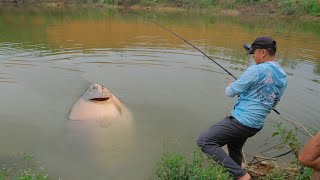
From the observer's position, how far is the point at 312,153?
2.50m

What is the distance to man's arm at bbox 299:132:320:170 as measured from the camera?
2.44 m

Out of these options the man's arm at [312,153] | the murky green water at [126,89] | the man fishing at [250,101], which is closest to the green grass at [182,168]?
the man fishing at [250,101]

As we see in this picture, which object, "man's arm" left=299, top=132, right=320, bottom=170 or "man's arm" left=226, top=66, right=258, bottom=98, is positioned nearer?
"man's arm" left=299, top=132, right=320, bottom=170

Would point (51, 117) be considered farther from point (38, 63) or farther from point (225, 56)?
point (225, 56)

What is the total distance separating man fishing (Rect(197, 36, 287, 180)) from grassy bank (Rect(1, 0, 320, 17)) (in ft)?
76.1

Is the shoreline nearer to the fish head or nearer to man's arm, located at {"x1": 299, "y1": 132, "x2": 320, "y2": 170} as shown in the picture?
the fish head

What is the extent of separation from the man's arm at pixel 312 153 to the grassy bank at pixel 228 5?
80.6ft

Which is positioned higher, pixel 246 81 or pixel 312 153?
pixel 246 81

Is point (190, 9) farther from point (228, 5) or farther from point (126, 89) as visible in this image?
Answer: point (126, 89)

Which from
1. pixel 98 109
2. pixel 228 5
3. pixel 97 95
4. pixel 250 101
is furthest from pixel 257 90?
pixel 228 5

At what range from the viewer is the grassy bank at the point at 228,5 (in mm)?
25438

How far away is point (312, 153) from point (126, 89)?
6.19 meters

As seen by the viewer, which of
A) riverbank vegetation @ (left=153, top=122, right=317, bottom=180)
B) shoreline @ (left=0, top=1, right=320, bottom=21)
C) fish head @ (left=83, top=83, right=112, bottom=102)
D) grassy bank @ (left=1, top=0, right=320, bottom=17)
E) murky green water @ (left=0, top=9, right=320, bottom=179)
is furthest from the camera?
shoreline @ (left=0, top=1, right=320, bottom=21)

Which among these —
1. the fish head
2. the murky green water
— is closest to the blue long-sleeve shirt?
the murky green water
